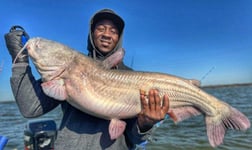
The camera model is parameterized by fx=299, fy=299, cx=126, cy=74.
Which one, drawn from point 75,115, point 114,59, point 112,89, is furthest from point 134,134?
point 114,59

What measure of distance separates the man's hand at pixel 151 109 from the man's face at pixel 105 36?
846 mm

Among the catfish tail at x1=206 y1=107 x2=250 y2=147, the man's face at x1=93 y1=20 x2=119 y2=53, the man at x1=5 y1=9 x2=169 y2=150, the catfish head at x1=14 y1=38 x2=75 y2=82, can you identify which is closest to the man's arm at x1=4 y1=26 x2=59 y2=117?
the man at x1=5 y1=9 x2=169 y2=150

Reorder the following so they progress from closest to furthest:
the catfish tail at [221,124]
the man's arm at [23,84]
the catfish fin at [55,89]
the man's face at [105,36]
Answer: the catfish fin at [55,89] → the man's arm at [23,84] → the catfish tail at [221,124] → the man's face at [105,36]

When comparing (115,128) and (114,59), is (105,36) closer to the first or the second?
(114,59)

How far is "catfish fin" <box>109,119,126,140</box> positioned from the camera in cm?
324

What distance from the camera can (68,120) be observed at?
11.2ft

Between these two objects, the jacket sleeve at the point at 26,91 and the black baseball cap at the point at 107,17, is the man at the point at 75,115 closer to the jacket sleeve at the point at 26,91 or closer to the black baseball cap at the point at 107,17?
the jacket sleeve at the point at 26,91

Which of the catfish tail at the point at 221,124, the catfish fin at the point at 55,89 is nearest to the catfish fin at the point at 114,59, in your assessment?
the catfish fin at the point at 55,89

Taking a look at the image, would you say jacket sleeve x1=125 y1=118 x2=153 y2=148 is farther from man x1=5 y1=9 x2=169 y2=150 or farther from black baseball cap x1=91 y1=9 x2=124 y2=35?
black baseball cap x1=91 y1=9 x2=124 y2=35

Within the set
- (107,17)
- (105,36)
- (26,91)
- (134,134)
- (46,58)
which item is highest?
(107,17)

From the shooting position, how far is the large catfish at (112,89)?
128 inches

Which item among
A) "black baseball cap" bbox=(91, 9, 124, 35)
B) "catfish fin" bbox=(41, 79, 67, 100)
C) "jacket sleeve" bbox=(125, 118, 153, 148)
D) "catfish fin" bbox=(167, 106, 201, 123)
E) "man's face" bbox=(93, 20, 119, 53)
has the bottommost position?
"jacket sleeve" bbox=(125, 118, 153, 148)

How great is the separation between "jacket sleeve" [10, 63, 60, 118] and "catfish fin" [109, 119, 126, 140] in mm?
844

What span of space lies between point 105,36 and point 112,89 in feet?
2.64
